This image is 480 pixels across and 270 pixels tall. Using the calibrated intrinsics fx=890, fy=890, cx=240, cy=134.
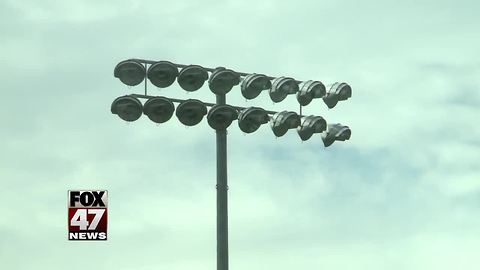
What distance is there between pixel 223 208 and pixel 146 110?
2.97 meters

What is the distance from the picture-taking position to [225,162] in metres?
→ 21.5

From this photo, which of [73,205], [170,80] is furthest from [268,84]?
[73,205]

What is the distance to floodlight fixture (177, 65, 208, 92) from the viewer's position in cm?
2120

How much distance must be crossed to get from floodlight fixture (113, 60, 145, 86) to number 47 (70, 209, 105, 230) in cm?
471

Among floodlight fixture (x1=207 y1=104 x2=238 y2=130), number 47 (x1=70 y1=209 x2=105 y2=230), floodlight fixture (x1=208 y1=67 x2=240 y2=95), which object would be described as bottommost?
number 47 (x1=70 y1=209 x2=105 y2=230)

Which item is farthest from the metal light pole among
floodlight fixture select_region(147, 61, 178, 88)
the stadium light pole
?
floodlight fixture select_region(147, 61, 178, 88)

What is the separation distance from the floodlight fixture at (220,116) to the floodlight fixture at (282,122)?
1.37 meters

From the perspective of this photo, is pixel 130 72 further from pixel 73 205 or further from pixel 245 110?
pixel 73 205

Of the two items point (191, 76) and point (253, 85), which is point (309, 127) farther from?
point (191, 76)

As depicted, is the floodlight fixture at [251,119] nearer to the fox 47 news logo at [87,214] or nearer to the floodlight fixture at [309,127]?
the floodlight fixture at [309,127]

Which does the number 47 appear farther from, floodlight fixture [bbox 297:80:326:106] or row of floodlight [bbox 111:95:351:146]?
floodlight fixture [bbox 297:80:326:106]

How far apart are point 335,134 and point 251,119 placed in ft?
10.1

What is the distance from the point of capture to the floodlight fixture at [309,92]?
22.8 meters

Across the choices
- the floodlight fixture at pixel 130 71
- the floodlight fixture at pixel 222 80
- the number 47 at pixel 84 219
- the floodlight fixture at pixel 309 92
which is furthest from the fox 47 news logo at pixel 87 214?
the floodlight fixture at pixel 309 92
